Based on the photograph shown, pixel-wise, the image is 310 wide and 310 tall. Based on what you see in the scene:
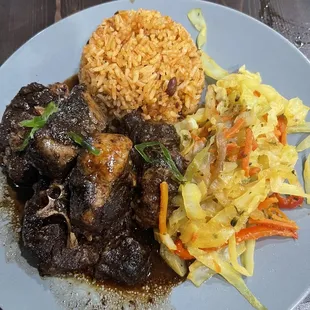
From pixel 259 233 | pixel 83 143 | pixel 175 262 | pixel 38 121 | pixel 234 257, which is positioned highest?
pixel 83 143

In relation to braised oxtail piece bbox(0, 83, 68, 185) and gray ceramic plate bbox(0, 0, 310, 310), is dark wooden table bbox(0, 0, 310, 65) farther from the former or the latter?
braised oxtail piece bbox(0, 83, 68, 185)

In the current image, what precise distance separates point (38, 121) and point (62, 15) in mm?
2131

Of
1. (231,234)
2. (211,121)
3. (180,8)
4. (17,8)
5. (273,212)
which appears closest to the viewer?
(231,234)

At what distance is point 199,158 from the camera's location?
317 cm

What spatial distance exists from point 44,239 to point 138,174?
0.77m

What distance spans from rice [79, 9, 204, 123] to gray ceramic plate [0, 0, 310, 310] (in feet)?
0.92

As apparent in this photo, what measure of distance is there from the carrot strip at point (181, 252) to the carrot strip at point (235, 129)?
83 cm

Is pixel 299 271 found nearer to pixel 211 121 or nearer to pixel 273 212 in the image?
pixel 273 212

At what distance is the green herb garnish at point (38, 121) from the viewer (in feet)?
10.0

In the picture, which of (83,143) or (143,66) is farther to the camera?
(143,66)

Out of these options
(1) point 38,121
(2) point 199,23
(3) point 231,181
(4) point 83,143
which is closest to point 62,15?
(2) point 199,23

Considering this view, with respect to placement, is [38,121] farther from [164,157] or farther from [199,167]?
[199,167]

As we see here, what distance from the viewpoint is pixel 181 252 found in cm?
313

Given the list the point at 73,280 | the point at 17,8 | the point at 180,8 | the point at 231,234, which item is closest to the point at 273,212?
the point at 231,234
